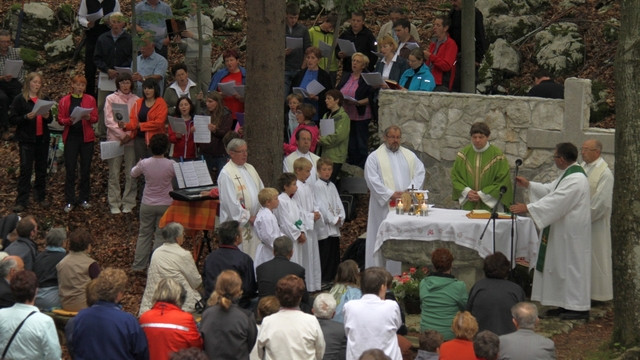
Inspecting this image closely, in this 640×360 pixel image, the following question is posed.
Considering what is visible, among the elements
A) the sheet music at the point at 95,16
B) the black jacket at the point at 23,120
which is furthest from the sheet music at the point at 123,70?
the sheet music at the point at 95,16

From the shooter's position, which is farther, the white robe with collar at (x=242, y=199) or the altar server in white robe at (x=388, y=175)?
the altar server in white robe at (x=388, y=175)

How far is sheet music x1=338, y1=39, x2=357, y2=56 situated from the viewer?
1700 centimetres

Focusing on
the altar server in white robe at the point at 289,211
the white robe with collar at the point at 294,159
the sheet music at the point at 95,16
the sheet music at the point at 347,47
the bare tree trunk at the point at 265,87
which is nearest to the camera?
the altar server in white robe at the point at 289,211

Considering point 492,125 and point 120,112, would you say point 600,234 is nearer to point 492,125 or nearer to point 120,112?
point 492,125

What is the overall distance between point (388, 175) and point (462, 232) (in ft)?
5.68

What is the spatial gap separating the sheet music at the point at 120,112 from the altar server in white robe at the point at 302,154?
2587mm

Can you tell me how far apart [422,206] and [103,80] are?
19.7ft

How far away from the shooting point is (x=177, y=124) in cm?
1555

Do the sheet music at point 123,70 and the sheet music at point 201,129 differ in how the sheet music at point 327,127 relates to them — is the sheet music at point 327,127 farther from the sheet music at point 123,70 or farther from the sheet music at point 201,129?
the sheet music at point 123,70

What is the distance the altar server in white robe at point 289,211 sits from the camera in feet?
43.7

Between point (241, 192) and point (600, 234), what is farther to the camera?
point (241, 192)

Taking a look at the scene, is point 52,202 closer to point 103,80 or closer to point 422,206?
point 103,80

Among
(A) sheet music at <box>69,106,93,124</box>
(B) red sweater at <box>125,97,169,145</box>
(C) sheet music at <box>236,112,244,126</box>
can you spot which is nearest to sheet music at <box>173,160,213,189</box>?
(C) sheet music at <box>236,112,244,126</box>

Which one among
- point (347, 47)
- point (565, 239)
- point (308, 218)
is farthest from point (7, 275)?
point (347, 47)
